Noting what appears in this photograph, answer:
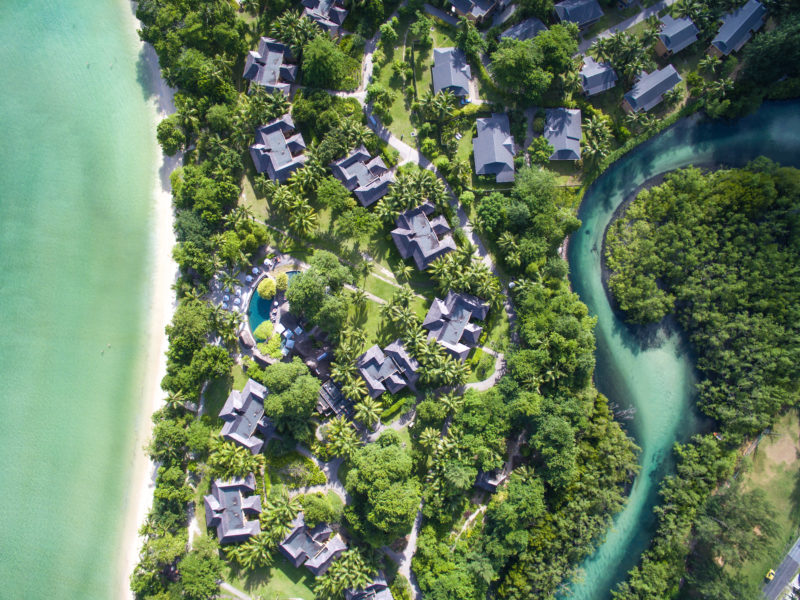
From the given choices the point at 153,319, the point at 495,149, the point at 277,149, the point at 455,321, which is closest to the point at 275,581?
the point at 153,319

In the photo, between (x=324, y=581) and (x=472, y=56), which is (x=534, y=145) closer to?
(x=472, y=56)

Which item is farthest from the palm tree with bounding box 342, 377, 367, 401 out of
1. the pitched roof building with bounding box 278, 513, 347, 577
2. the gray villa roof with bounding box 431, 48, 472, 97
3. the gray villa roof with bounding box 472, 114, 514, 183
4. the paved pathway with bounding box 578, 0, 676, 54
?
the paved pathway with bounding box 578, 0, 676, 54

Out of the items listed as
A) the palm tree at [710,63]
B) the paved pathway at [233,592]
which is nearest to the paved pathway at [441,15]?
the palm tree at [710,63]

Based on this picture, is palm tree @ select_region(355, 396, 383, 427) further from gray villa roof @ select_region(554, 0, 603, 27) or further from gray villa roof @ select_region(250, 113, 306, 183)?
gray villa roof @ select_region(554, 0, 603, 27)

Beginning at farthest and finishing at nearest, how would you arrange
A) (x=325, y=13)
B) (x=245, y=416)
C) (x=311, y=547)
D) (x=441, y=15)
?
(x=441, y=15), (x=325, y=13), (x=245, y=416), (x=311, y=547)

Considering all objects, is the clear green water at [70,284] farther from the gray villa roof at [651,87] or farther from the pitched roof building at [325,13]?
the gray villa roof at [651,87]

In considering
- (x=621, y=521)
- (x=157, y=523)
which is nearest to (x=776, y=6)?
(x=621, y=521)

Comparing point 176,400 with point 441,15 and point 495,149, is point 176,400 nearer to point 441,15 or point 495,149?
point 495,149
